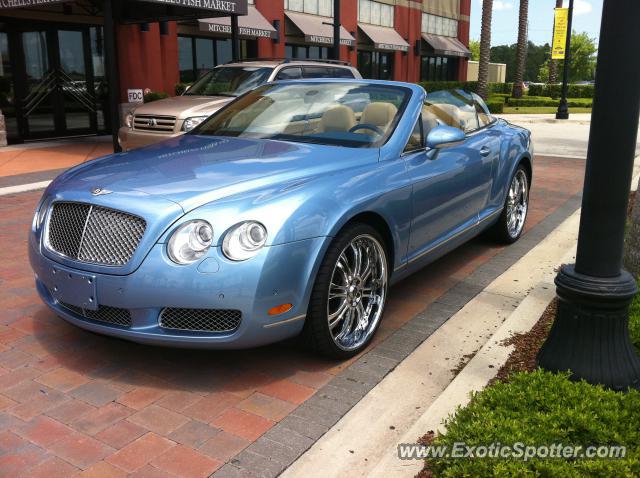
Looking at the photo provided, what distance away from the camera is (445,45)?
36.5 metres

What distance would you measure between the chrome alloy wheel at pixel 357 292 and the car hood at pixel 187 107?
7026 mm

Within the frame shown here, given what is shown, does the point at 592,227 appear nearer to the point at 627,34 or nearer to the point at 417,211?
the point at 627,34

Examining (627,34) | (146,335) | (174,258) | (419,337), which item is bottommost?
(419,337)

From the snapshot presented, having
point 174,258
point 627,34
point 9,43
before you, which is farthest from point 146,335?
point 9,43

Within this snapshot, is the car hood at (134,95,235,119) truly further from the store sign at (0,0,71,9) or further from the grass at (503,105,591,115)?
the grass at (503,105,591,115)

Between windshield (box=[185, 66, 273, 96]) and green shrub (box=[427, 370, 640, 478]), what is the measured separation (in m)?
9.11

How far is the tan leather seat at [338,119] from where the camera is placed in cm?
450

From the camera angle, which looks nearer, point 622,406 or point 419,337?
point 622,406

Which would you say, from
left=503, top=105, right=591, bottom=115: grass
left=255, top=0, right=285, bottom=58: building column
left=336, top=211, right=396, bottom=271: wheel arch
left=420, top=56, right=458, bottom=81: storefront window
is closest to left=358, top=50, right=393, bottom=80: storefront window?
left=420, top=56, right=458, bottom=81: storefront window

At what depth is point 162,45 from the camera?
1823cm

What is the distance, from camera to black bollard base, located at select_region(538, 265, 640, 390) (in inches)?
119

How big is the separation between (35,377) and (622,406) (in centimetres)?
300

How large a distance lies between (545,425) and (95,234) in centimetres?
237

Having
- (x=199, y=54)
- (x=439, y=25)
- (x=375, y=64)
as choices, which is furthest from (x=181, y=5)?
(x=439, y=25)
